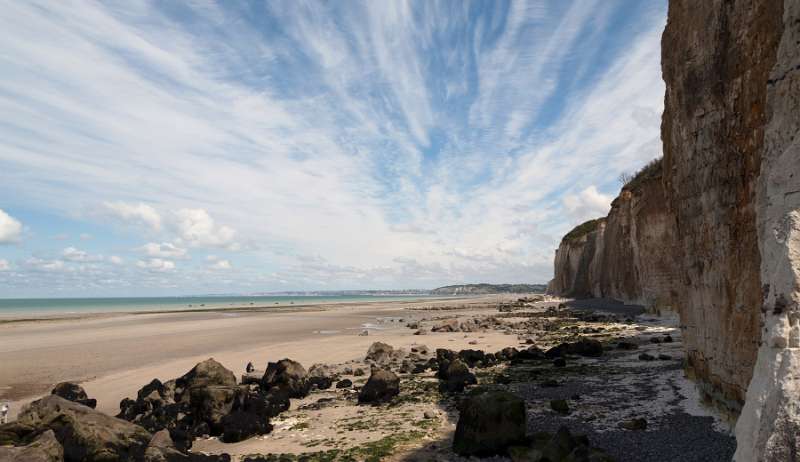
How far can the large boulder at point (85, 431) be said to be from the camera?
9688 millimetres

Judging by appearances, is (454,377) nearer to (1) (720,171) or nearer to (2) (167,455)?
(2) (167,455)

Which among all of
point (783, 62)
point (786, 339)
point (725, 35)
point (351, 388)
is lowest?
point (351, 388)

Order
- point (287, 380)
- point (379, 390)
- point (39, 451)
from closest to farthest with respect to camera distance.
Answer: point (39, 451)
point (379, 390)
point (287, 380)

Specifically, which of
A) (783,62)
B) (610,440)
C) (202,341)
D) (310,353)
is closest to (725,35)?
(783,62)

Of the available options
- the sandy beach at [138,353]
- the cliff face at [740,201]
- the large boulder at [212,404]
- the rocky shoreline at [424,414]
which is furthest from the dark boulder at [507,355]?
the large boulder at [212,404]

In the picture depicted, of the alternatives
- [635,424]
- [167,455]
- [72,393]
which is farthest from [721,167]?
[72,393]

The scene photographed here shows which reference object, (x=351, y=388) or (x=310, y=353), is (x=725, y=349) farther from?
(x=310, y=353)

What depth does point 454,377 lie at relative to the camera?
15961mm

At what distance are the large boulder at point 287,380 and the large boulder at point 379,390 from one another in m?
2.44

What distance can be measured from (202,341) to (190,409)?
22.4m

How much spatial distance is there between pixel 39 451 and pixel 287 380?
8182 mm

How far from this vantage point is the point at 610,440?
962 centimetres

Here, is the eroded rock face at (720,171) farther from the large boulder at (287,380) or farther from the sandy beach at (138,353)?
the sandy beach at (138,353)

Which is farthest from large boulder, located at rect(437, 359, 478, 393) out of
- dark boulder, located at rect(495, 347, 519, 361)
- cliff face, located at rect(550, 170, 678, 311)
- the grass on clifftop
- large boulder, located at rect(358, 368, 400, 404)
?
the grass on clifftop
